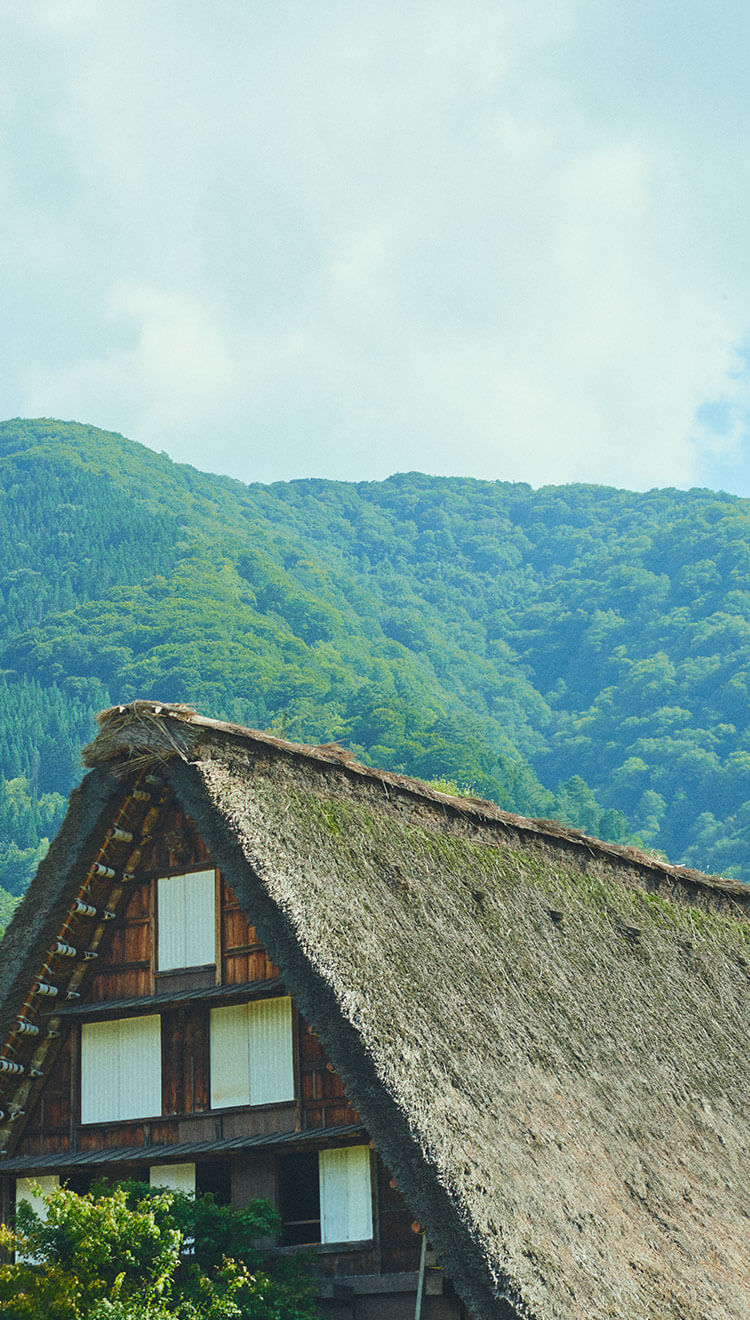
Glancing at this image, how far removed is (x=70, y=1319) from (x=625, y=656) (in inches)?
5190

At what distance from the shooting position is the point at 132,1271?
1395cm

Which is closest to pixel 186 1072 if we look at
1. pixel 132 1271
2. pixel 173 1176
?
pixel 173 1176

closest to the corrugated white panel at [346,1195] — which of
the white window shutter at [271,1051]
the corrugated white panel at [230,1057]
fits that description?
the white window shutter at [271,1051]

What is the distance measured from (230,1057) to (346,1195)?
2.04 metres

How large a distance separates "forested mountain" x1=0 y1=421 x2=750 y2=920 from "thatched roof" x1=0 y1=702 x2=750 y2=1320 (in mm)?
64685

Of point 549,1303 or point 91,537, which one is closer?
point 549,1303

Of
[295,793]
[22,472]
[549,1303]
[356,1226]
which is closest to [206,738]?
[295,793]

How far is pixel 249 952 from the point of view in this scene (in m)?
16.3

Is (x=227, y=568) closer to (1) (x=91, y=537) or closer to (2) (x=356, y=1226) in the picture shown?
(1) (x=91, y=537)

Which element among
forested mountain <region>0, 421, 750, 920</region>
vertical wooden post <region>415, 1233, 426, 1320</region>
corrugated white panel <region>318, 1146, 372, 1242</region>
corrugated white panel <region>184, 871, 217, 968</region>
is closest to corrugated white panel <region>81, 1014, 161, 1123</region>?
corrugated white panel <region>184, 871, 217, 968</region>

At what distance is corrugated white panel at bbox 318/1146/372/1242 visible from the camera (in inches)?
601

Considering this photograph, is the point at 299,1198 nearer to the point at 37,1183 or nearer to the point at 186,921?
the point at 186,921

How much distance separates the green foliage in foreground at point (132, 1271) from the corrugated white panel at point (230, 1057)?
1.47 m

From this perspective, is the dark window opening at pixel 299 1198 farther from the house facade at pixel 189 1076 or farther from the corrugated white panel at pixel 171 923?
the corrugated white panel at pixel 171 923
